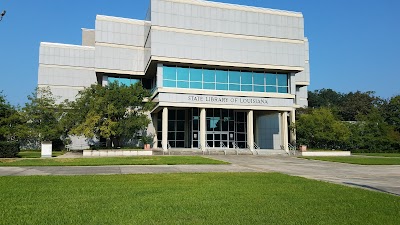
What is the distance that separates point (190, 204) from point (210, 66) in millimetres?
34959

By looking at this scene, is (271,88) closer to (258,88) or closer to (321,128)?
(258,88)

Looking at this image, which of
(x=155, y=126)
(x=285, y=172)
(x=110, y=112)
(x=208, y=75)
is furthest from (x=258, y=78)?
(x=285, y=172)

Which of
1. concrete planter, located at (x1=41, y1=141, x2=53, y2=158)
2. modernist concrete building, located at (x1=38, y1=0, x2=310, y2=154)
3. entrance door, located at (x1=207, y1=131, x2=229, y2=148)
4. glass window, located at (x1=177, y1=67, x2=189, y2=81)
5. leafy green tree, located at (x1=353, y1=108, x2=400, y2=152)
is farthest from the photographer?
leafy green tree, located at (x1=353, y1=108, x2=400, y2=152)

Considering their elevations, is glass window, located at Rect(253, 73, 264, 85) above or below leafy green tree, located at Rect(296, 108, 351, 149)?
above

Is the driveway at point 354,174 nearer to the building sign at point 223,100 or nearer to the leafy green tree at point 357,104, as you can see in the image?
the building sign at point 223,100

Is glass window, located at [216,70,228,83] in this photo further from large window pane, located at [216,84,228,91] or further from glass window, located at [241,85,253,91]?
glass window, located at [241,85,253,91]

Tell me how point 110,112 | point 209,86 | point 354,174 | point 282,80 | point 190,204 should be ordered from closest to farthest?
point 190,204 < point 354,174 < point 110,112 < point 209,86 < point 282,80

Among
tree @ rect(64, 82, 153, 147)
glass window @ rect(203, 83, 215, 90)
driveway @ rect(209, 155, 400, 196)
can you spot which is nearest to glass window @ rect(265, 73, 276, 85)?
glass window @ rect(203, 83, 215, 90)

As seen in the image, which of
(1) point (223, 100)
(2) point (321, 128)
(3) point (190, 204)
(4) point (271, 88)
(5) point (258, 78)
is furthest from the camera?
(4) point (271, 88)

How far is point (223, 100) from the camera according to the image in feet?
134

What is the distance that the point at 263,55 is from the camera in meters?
43.8

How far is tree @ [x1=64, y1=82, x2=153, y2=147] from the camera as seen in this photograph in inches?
1439

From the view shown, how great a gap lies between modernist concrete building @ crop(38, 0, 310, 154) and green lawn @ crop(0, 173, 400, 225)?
28075 mm

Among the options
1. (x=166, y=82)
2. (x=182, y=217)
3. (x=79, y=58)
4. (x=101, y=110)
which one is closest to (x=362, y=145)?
(x=166, y=82)
